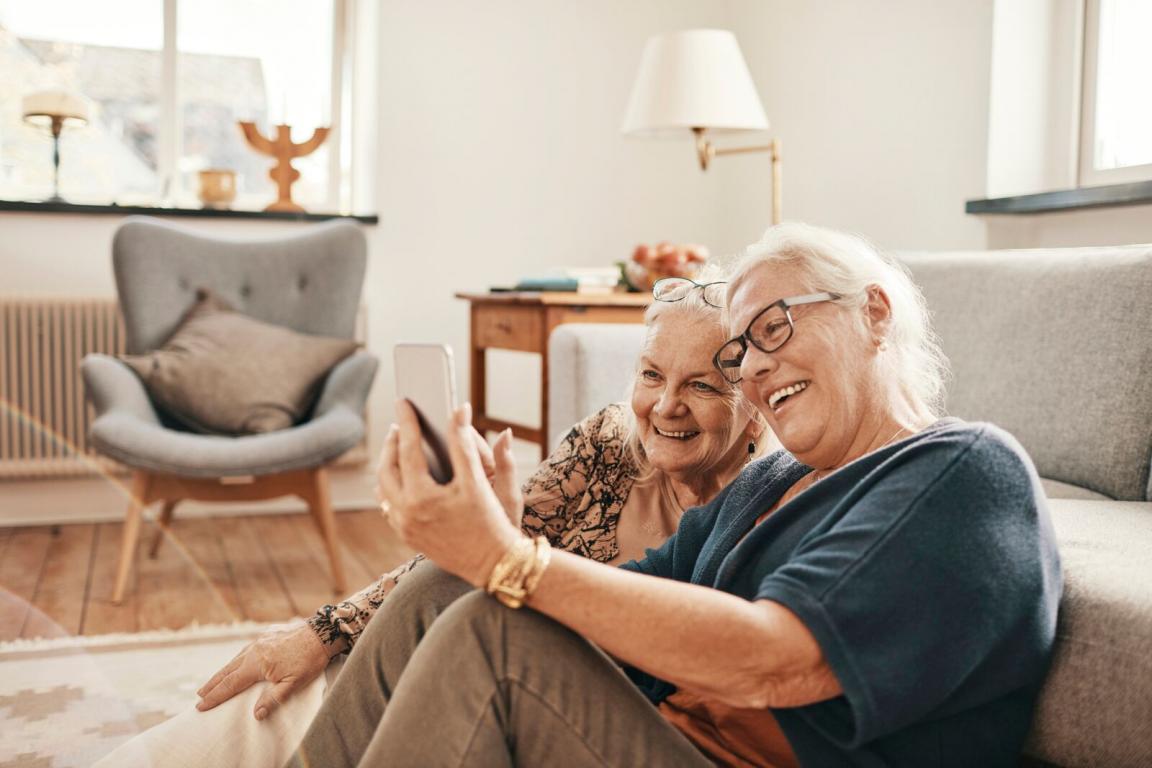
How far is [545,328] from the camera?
9.41 ft

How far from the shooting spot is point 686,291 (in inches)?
57.0

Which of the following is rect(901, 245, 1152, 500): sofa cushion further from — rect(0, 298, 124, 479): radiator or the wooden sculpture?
rect(0, 298, 124, 479): radiator

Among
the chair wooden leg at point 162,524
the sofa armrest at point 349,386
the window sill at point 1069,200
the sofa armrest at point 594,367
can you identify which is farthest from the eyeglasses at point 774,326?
the chair wooden leg at point 162,524

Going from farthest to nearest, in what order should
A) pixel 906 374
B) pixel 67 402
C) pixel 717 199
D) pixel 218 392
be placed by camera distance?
pixel 717 199, pixel 67 402, pixel 218 392, pixel 906 374

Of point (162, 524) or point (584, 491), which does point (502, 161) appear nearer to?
point (162, 524)

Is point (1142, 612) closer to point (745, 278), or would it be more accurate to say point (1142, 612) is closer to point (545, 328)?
point (745, 278)

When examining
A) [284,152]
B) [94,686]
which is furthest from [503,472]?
[284,152]

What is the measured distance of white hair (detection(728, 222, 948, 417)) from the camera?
3.58ft

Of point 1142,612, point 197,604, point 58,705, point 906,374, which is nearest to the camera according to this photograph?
point 1142,612

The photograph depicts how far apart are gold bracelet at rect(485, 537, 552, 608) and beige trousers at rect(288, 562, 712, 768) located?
0.16 feet

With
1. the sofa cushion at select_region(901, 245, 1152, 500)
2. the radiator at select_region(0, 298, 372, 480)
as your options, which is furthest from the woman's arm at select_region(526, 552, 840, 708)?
the radiator at select_region(0, 298, 372, 480)

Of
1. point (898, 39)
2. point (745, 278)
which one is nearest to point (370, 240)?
point (898, 39)

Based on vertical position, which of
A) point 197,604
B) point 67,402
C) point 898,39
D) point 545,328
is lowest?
point 197,604

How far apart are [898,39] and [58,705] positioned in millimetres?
2775
